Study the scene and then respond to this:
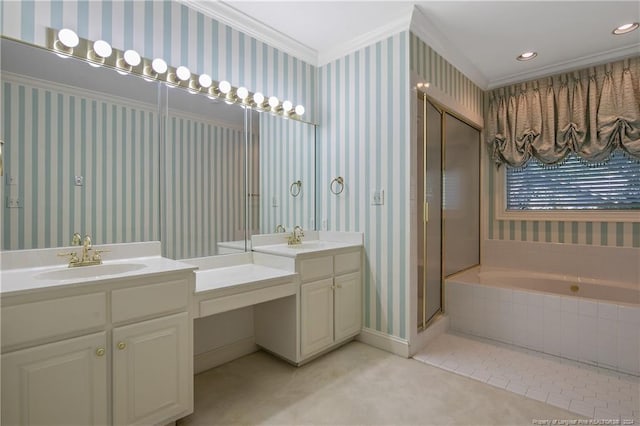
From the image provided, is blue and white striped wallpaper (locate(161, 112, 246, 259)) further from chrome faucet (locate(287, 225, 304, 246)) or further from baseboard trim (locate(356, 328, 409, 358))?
baseboard trim (locate(356, 328, 409, 358))

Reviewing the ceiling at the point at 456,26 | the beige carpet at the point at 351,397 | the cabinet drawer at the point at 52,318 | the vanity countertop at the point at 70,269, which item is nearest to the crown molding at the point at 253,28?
the ceiling at the point at 456,26

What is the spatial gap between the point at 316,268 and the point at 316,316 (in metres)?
0.35

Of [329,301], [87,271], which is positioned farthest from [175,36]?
[329,301]

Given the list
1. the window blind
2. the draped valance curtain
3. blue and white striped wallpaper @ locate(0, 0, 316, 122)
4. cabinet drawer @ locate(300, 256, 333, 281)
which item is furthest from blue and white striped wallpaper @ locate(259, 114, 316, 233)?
the window blind

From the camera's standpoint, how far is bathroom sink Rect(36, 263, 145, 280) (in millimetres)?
1626

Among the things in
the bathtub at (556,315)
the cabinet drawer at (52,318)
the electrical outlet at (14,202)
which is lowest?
the bathtub at (556,315)

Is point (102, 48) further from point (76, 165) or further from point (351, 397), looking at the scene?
point (351, 397)

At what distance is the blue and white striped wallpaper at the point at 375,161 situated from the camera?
2.53 metres

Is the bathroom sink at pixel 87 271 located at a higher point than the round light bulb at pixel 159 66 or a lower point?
lower

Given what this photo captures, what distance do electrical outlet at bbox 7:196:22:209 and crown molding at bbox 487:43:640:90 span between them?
4.26 meters

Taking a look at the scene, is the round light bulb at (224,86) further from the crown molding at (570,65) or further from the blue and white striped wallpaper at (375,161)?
the crown molding at (570,65)

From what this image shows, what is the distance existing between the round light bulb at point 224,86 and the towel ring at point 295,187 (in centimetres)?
95

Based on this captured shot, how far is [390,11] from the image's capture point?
237cm

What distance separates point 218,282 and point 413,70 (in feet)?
6.86
